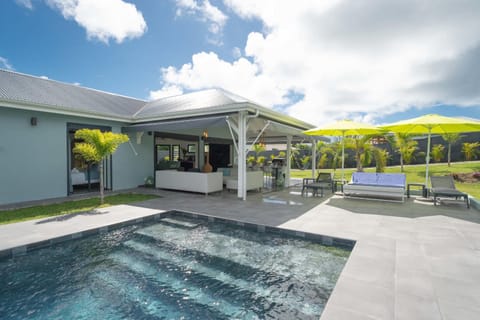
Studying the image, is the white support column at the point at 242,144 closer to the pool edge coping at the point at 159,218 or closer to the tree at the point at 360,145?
the pool edge coping at the point at 159,218

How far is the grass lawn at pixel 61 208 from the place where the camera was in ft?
23.0

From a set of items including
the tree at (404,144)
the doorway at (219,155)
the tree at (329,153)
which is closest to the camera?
the doorway at (219,155)

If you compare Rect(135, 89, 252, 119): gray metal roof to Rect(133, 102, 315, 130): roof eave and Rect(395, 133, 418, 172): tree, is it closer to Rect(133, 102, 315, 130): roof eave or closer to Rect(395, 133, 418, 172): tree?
Rect(133, 102, 315, 130): roof eave

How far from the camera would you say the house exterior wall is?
29.4ft

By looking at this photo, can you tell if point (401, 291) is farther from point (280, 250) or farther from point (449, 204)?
point (449, 204)

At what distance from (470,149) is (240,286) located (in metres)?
30.1

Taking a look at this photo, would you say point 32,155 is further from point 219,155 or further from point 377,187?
point 377,187

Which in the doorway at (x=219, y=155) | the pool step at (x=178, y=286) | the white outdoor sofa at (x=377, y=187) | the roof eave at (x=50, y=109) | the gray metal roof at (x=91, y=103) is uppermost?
the gray metal roof at (x=91, y=103)

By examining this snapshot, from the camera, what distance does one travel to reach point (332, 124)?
1149 centimetres

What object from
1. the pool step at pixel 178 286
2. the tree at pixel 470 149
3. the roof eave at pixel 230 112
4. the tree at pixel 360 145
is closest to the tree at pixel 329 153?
the tree at pixel 360 145

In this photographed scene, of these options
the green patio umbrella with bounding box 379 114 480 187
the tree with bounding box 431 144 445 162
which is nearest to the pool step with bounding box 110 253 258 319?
the green patio umbrella with bounding box 379 114 480 187

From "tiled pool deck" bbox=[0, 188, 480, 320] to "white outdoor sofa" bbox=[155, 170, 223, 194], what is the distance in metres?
0.67

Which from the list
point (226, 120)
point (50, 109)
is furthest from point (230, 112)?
point (50, 109)

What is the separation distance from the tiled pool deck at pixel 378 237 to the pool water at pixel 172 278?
0.52m
